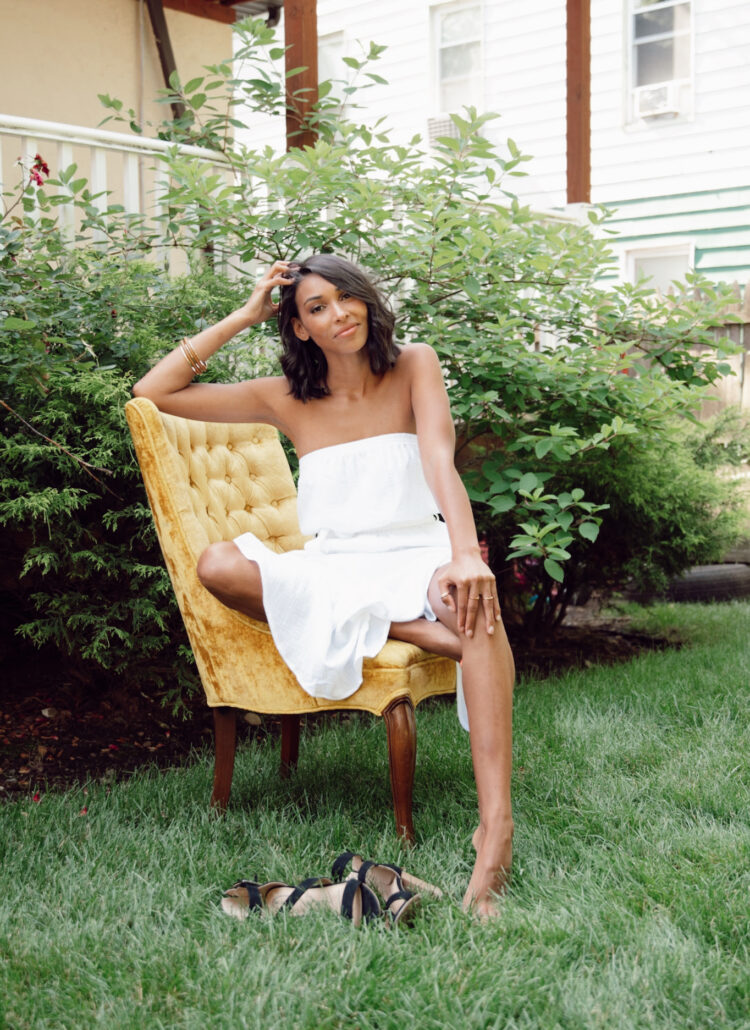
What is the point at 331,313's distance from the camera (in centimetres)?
281

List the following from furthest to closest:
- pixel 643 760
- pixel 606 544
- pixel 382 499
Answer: pixel 606 544 < pixel 643 760 < pixel 382 499

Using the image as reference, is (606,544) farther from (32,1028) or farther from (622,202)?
(622,202)

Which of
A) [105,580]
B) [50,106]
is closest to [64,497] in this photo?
[105,580]

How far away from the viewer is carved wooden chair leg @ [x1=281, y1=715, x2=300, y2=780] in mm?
3283

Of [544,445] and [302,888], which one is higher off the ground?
[544,445]

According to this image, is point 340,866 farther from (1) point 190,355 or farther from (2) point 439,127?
(2) point 439,127

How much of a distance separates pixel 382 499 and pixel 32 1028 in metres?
1.49

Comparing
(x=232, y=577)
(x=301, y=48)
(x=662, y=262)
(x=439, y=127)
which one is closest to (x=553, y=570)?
(x=232, y=577)

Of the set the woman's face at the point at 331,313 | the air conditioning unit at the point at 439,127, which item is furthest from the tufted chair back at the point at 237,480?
the air conditioning unit at the point at 439,127

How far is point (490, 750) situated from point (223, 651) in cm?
82

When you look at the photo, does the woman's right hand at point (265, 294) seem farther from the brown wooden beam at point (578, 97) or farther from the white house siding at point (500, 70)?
the white house siding at point (500, 70)

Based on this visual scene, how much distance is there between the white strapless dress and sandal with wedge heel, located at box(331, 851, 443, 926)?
443mm

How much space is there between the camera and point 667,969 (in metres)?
1.89

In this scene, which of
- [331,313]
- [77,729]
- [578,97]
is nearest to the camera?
[331,313]
